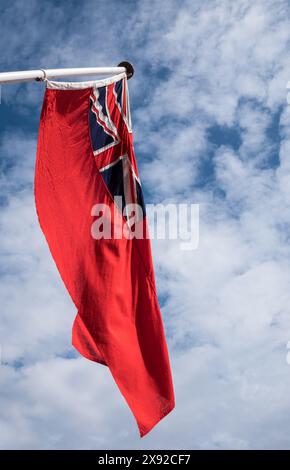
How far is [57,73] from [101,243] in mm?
3031

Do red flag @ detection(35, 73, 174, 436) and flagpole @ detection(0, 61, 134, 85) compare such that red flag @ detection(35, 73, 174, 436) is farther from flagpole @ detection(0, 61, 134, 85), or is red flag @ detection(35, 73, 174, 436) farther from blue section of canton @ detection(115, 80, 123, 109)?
blue section of canton @ detection(115, 80, 123, 109)

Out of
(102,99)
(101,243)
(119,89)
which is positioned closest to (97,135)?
(102,99)

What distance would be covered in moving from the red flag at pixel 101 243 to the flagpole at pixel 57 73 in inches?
8.4

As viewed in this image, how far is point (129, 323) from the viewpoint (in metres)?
8.51

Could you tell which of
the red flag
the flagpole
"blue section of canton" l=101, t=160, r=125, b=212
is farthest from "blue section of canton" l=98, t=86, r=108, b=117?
"blue section of canton" l=101, t=160, r=125, b=212

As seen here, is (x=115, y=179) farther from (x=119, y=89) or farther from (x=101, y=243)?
(x=119, y=89)

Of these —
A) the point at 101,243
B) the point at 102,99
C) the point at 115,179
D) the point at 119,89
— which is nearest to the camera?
the point at 101,243

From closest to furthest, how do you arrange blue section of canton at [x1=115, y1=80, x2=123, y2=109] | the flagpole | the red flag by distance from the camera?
the flagpole → the red flag → blue section of canton at [x1=115, y1=80, x2=123, y2=109]

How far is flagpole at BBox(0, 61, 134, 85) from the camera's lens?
7.57 m

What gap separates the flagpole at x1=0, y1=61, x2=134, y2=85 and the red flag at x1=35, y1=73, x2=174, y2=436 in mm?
213

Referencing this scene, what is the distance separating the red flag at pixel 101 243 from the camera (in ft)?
26.5

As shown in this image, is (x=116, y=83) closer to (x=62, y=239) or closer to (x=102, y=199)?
(x=102, y=199)

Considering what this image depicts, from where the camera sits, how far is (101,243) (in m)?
8.69

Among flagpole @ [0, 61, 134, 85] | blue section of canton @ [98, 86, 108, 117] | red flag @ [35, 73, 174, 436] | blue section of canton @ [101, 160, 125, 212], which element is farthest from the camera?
blue section of canton @ [98, 86, 108, 117]
